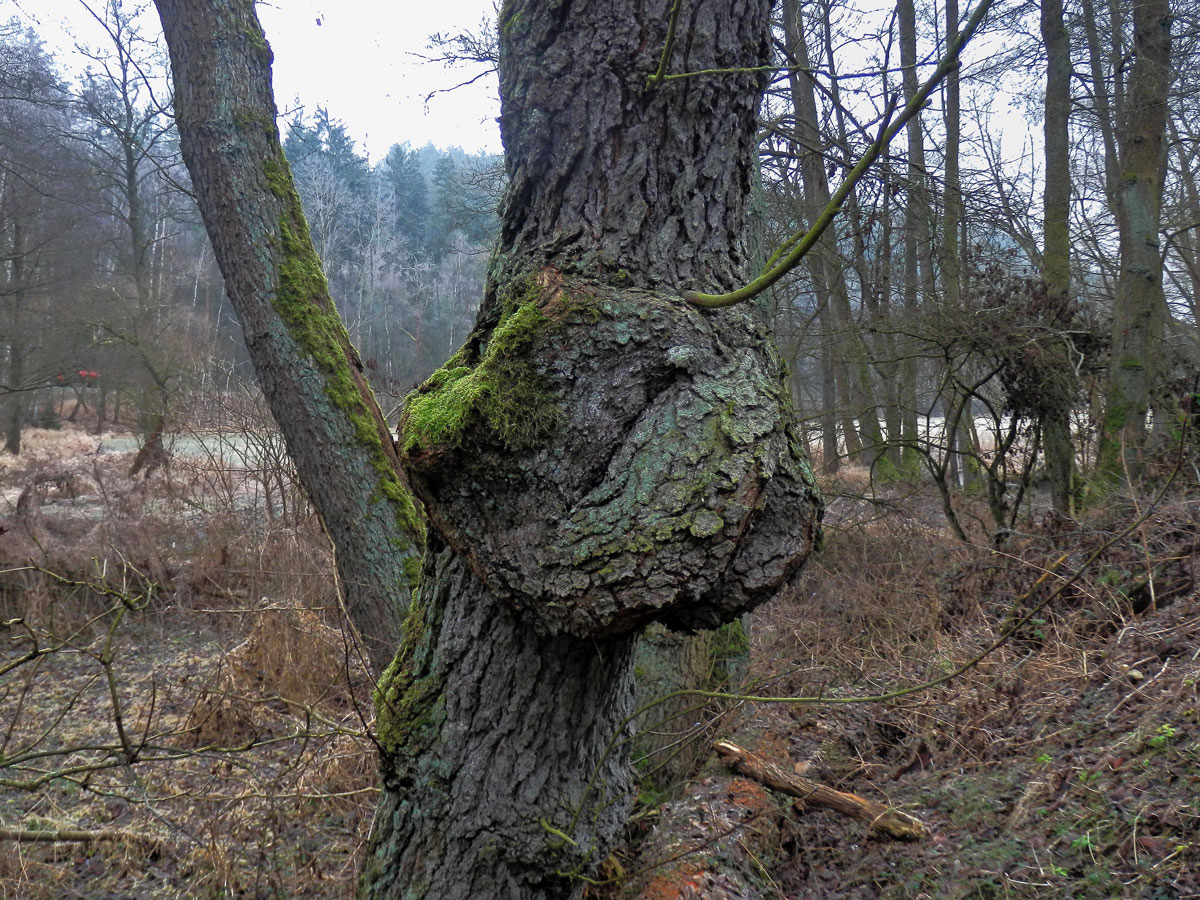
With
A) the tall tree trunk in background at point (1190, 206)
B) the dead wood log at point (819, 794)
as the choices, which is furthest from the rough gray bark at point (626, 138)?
the tall tree trunk in background at point (1190, 206)

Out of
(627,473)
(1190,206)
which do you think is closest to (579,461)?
(627,473)

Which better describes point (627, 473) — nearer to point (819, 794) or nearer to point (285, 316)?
point (285, 316)

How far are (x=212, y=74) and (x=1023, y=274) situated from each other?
22.1 feet

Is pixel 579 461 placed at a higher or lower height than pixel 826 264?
lower

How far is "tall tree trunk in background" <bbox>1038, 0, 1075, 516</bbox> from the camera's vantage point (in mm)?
6449

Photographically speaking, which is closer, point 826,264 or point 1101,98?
point 1101,98

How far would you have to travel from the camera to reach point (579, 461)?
1544 mm

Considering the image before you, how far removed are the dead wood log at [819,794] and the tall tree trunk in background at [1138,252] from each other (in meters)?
4.26

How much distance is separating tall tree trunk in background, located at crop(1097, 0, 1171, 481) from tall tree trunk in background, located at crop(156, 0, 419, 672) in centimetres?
587

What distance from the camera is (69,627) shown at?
6914mm

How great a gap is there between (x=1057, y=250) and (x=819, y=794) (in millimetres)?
7391

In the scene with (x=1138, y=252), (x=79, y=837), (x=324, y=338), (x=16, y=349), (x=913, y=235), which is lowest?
(x=79, y=837)

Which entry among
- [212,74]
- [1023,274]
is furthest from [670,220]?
[1023,274]

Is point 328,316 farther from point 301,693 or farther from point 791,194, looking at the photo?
point 791,194
